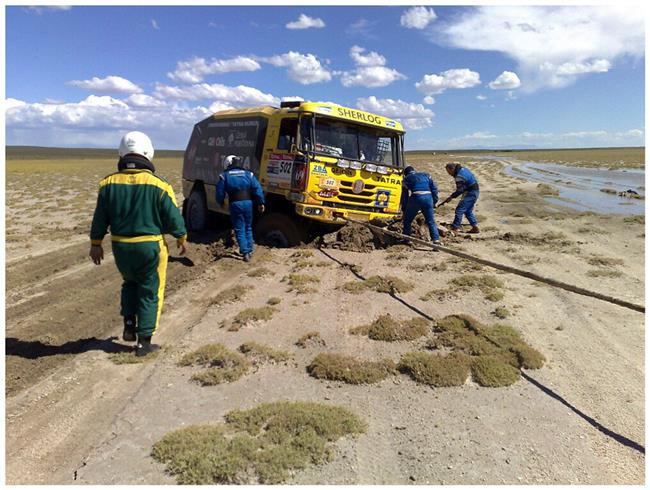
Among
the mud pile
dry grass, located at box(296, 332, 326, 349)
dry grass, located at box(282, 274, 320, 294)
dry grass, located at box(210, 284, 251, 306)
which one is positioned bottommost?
dry grass, located at box(296, 332, 326, 349)

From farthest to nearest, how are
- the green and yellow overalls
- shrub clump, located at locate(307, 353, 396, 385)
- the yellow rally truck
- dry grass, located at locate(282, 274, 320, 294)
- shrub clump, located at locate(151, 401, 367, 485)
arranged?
1. the yellow rally truck
2. dry grass, located at locate(282, 274, 320, 294)
3. the green and yellow overalls
4. shrub clump, located at locate(307, 353, 396, 385)
5. shrub clump, located at locate(151, 401, 367, 485)

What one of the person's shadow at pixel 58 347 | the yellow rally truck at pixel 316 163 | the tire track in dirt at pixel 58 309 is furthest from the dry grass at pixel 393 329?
the yellow rally truck at pixel 316 163

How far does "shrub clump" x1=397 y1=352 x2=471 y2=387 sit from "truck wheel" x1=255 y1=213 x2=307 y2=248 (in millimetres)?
5551

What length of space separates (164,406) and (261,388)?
88 cm

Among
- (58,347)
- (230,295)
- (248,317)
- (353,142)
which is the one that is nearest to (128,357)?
(58,347)

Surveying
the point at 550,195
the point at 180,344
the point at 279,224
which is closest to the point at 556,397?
the point at 180,344

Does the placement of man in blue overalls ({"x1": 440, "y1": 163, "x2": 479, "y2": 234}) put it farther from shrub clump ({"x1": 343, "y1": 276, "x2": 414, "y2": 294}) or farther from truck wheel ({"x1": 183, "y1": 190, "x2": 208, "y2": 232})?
truck wheel ({"x1": 183, "y1": 190, "x2": 208, "y2": 232})

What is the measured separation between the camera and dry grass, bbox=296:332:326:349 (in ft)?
17.7

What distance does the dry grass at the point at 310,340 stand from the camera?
541 cm

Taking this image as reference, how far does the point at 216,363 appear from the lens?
4.93 metres

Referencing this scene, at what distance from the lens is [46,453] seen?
3596 millimetres

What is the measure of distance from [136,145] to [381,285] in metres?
4.18

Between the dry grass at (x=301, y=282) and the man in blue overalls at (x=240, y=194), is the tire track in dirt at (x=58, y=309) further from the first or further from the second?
the dry grass at (x=301, y=282)

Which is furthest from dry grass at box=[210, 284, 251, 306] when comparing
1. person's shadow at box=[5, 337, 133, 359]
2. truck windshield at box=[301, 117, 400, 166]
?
truck windshield at box=[301, 117, 400, 166]
